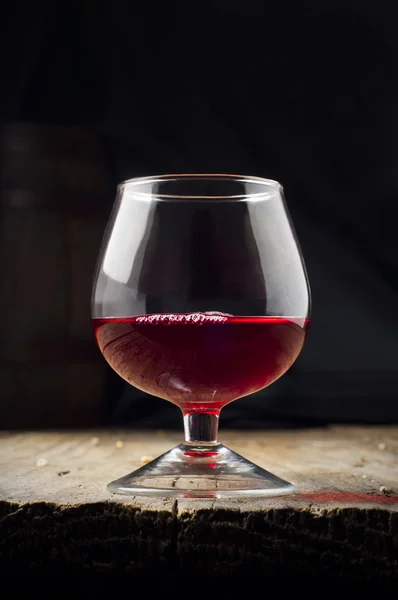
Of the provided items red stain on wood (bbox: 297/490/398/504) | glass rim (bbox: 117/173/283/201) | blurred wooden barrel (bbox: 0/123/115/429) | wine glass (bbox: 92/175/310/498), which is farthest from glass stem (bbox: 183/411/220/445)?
blurred wooden barrel (bbox: 0/123/115/429)

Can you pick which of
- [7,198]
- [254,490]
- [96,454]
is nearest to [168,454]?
[254,490]

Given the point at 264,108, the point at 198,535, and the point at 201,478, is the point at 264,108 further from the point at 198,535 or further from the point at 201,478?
the point at 198,535

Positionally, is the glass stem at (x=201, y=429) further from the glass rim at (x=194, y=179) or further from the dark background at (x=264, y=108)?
the dark background at (x=264, y=108)

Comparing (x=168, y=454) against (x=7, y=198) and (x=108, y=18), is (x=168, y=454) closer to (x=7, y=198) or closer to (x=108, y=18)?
(x=7, y=198)

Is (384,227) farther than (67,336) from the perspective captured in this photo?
Yes

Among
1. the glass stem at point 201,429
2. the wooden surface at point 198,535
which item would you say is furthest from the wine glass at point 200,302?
the wooden surface at point 198,535

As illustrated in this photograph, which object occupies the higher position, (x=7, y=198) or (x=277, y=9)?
(x=277, y=9)

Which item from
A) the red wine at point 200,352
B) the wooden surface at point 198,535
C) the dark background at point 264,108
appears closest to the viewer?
the wooden surface at point 198,535
